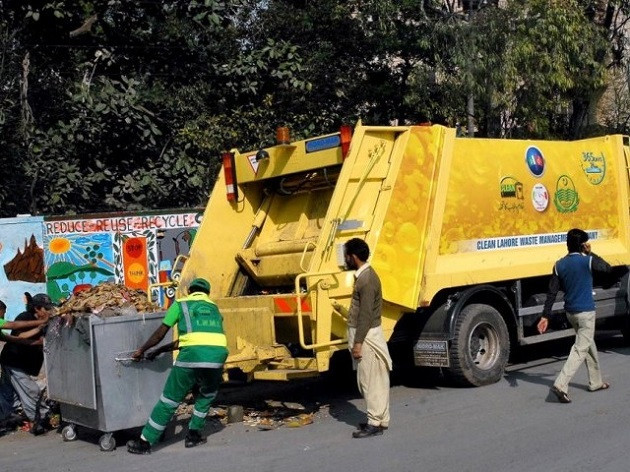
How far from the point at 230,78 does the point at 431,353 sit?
6956 millimetres

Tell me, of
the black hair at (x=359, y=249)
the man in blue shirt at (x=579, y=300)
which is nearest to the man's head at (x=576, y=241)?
the man in blue shirt at (x=579, y=300)

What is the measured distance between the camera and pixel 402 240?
788cm

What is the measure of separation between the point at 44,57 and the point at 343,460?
956 cm

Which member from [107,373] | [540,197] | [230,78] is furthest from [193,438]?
[230,78]

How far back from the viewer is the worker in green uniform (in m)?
6.48

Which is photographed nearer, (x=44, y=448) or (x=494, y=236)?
(x=44, y=448)

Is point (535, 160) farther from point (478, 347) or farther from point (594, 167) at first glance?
point (478, 347)

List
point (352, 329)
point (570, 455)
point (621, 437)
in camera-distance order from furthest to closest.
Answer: point (352, 329) → point (621, 437) → point (570, 455)

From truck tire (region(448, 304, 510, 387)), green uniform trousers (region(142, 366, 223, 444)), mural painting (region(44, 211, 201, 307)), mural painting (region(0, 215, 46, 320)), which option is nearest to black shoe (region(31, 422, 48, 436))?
green uniform trousers (region(142, 366, 223, 444))

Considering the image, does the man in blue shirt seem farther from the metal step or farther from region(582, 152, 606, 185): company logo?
region(582, 152, 606, 185): company logo

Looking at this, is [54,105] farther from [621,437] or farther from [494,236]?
[621,437]

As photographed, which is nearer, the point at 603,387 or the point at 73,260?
the point at 603,387

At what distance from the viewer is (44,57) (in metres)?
13.4

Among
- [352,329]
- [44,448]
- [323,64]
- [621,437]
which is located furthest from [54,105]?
[621,437]
